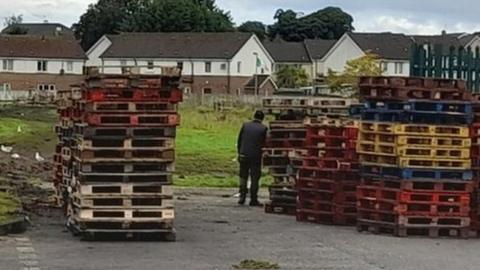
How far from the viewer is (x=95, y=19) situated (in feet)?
453

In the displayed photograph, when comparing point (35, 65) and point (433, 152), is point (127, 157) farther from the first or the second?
point (35, 65)

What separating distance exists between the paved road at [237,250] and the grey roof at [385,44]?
10563 cm

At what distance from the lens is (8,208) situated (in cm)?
2088

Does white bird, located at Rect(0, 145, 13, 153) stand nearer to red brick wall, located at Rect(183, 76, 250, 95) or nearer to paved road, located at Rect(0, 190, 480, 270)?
paved road, located at Rect(0, 190, 480, 270)

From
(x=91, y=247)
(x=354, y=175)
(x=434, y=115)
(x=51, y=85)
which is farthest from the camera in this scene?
(x=51, y=85)

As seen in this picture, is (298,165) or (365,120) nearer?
(365,120)

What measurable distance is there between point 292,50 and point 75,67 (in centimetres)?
2663

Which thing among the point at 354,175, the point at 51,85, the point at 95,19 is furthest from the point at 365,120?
the point at 95,19

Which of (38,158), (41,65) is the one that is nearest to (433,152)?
(38,158)

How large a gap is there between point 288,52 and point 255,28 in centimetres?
2570

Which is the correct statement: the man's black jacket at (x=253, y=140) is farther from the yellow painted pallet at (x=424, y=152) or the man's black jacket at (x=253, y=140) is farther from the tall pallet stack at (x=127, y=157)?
the tall pallet stack at (x=127, y=157)

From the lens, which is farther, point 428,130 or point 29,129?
point 29,129

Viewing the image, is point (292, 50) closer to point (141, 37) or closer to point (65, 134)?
point (141, 37)

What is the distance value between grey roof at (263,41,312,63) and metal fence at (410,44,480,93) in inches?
4050
